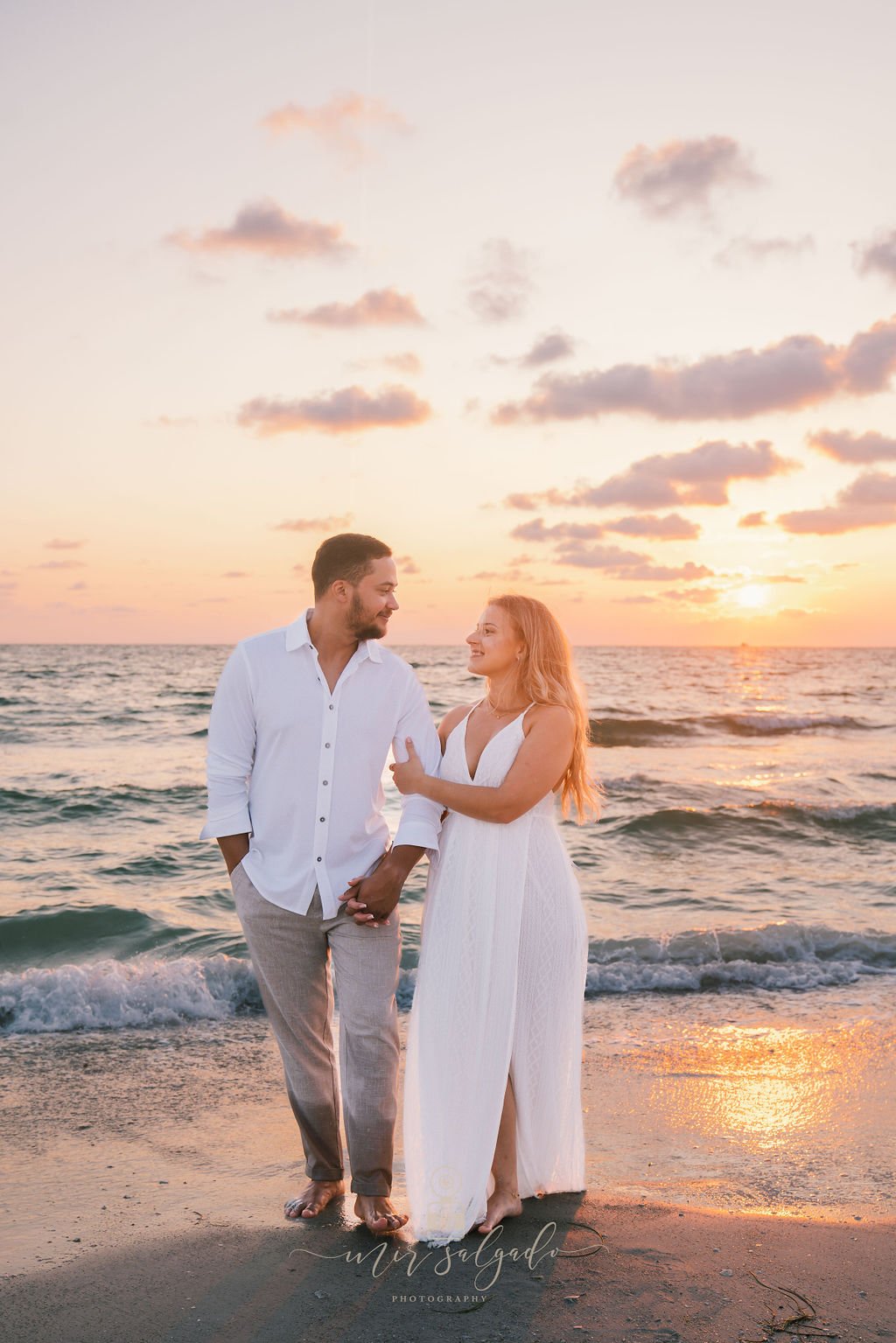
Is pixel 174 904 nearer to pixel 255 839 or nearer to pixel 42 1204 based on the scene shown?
pixel 42 1204

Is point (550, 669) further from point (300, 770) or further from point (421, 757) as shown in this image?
point (300, 770)

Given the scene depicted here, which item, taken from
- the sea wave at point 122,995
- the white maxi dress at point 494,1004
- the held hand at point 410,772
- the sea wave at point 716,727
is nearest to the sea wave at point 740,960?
the sea wave at point 122,995

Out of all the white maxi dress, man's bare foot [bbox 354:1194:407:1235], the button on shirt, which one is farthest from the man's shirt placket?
man's bare foot [bbox 354:1194:407:1235]

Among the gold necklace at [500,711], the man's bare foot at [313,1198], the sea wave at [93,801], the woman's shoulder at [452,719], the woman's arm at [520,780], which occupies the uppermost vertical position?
the gold necklace at [500,711]

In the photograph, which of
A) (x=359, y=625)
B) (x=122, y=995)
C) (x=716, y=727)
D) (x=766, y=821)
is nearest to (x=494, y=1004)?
(x=359, y=625)

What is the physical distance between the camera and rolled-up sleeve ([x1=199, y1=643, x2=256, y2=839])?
12.5 feet

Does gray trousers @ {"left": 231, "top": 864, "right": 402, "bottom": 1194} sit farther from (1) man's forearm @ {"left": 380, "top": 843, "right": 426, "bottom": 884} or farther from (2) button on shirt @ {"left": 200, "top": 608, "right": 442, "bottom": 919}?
(1) man's forearm @ {"left": 380, "top": 843, "right": 426, "bottom": 884}

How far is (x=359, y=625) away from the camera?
3842 mm

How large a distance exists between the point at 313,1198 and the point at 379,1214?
323 mm

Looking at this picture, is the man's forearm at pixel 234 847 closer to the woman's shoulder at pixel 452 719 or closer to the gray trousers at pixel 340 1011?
the gray trousers at pixel 340 1011

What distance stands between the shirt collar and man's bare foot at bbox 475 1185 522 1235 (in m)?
1.96

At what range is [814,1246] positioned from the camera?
357cm

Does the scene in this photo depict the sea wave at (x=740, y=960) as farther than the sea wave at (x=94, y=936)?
No

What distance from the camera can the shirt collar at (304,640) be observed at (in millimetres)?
3842
